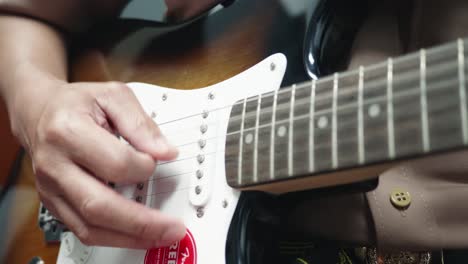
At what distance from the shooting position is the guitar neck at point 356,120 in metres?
0.32

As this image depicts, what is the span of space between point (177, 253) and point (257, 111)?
0.64 feet

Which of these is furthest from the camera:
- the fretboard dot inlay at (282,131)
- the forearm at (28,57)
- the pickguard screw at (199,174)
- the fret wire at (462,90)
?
the forearm at (28,57)

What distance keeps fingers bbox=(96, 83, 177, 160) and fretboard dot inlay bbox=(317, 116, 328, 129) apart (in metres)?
0.18

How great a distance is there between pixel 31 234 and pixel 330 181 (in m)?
0.57

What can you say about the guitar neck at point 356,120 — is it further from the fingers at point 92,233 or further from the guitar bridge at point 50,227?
the guitar bridge at point 50,227

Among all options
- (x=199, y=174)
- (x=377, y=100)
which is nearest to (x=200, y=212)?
(x=199, y=174)

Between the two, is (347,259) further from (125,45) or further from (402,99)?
(125,45)

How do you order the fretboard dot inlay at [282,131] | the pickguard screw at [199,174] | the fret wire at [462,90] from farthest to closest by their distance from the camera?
the pickguard screw at [199,174]
the fretboard dot inlay at [282,131]
the fret wire at [462,90]

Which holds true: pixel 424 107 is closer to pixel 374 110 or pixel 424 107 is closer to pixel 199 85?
pixel 374 110

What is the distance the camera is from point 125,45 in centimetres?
80

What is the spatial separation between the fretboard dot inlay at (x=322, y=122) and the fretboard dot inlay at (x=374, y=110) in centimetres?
4

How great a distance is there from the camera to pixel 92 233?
1.72 feet

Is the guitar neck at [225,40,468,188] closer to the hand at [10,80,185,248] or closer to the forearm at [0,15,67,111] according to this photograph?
the hand at [10,80,185,248]

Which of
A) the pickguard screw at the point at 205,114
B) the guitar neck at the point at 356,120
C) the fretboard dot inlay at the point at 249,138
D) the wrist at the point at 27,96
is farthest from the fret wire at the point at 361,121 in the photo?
the wrist at the point at 27,96
